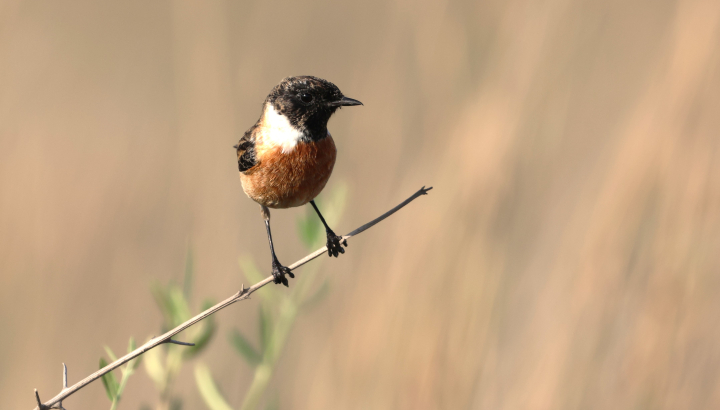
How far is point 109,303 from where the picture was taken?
9.96ft

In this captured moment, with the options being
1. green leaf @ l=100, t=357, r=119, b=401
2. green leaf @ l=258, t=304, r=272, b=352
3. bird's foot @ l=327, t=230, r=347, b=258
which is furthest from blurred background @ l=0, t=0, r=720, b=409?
green leaf @ l=100, t=357, r=119, b=401

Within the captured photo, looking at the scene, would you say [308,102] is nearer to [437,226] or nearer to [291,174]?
[291,174]

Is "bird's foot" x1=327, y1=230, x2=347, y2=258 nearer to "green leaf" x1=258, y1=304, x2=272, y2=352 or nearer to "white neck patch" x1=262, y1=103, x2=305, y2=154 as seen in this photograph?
"white neck patch" x1=262, y1=103, x2=305, y2=154

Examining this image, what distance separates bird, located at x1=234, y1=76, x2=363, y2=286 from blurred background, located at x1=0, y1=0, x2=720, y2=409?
32 cm

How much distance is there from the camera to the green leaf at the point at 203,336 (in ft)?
4.99

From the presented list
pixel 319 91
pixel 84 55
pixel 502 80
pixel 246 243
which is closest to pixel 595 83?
Result: pixel 502 80

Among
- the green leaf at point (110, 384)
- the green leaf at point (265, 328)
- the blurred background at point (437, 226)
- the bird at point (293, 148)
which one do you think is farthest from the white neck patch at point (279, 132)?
the green leaf at point (110, 384)

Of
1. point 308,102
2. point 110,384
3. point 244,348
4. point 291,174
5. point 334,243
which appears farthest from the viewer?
point 334,243

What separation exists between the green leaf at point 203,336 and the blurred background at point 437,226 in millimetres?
385

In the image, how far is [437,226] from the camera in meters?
2.40

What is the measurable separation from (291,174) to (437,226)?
2.31ft

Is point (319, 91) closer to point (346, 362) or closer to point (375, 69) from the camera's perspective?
point (375, 69)

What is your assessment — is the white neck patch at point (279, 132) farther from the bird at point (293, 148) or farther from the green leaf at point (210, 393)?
the green leaf at point (210, 393)

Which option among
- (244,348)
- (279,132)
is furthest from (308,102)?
(244,348)
